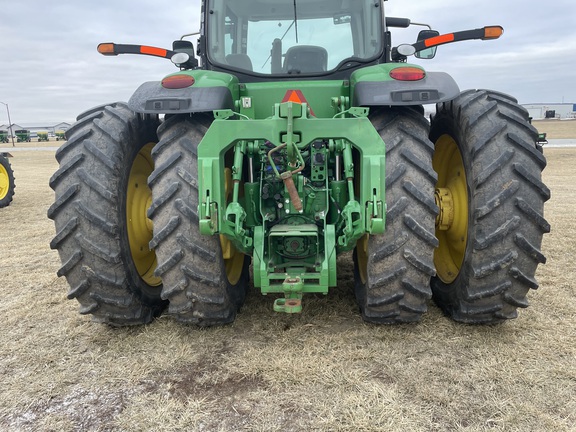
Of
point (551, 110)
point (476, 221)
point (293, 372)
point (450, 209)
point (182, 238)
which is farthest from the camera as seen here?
point (551, 110)

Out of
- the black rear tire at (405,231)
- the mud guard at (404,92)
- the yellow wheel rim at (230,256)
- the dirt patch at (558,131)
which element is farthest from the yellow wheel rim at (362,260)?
the dirt patch at (558,131)

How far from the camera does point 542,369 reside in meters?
2.59

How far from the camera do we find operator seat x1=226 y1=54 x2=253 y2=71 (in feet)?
11.8

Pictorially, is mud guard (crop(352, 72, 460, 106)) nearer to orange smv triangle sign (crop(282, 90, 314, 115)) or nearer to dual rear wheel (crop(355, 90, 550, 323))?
dual rear wheel (crop(355, 90, 550, 323))

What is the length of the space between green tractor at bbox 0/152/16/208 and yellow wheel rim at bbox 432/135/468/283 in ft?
27.9

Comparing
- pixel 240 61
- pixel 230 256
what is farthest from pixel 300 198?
pixel 240 61

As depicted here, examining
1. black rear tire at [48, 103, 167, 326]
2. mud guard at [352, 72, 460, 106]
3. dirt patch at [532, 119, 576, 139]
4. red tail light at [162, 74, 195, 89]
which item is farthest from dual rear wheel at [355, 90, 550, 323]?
dirt patch at [532, 119, 576, 139]

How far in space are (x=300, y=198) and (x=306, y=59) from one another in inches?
49.8

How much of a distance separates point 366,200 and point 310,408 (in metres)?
1.07

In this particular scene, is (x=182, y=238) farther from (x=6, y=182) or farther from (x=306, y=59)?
(x=6, y=182)

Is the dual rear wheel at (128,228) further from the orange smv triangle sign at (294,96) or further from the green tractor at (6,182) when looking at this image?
the green tractor at (6,182)

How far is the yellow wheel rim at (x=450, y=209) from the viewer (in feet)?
10.6

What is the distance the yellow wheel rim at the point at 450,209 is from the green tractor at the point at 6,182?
27.9 ft

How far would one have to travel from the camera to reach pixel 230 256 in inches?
116
